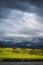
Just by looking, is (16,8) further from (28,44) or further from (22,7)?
(28,44)

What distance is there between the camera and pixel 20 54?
15.2 feet

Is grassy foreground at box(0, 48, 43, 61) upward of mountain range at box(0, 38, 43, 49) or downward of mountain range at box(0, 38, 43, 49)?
downward

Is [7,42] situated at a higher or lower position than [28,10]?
lower

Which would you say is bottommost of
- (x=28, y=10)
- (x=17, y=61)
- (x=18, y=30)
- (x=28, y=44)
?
(x=17, y=61)

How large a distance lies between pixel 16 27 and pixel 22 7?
1.59ft

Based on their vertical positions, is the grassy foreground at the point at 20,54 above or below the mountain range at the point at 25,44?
below

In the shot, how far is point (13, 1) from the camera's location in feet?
15.6

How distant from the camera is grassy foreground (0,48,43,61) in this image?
4.62m

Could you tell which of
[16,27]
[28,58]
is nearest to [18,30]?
[16,27]

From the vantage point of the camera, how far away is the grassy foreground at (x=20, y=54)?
462 cm

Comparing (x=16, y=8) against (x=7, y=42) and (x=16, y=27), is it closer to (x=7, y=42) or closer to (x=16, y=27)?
(x=16, y=27)

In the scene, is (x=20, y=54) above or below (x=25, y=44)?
below

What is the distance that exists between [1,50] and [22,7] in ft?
3.60

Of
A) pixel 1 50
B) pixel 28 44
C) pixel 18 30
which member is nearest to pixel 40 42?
pixel 28 44
